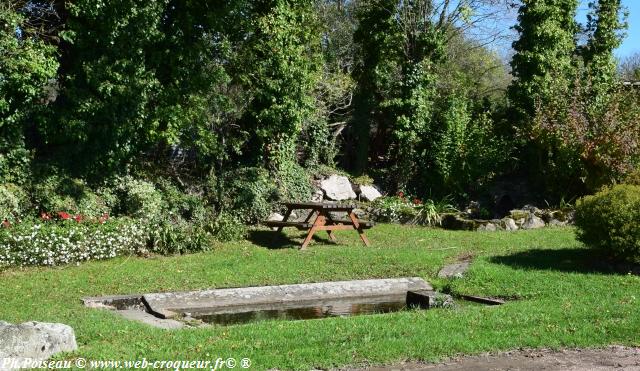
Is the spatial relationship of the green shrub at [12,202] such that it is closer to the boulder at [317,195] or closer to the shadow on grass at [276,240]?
the shadow on grass at [276,240]

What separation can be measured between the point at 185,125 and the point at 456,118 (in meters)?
8.39

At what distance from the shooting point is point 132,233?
43.5 feet

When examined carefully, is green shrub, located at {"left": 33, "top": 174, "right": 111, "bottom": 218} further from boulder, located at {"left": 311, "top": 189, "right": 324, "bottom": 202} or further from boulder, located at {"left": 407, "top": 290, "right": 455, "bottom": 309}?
boulder, located at {"left": 407, "top": 290, "right": 455, "bottom": 309}

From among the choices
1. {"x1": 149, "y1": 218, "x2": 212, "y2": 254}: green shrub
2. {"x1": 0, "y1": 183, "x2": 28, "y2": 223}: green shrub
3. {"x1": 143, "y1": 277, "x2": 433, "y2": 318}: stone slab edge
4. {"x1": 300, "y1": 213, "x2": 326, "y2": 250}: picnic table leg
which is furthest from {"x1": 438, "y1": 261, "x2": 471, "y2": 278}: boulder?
{"x1": 0, "y1": 183, "x2": 28, "y2": 223}: green shrub

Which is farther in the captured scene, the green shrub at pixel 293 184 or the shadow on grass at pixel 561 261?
the green shrub at pixel 293 184

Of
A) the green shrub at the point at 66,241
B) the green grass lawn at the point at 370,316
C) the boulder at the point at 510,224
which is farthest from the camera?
the boulder at the point at 510,224

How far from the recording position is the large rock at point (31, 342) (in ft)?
19.9

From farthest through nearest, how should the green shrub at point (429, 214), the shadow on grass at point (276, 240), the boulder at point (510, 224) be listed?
the green shrub at point (429, 214) → the boulder at point (510, 224) → the shadow on grass at point (276, 240)

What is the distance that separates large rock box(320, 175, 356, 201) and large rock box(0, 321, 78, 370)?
13.2 m

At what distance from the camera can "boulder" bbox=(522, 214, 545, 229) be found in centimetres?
1733

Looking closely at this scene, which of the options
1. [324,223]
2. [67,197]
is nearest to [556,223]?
[324,223]

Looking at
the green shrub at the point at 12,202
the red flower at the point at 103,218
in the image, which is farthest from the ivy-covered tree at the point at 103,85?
the red flower at the point at 103,218

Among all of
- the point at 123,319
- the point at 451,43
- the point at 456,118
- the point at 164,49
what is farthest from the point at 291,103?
the point at 451,43

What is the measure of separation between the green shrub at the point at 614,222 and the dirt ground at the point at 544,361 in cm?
455
